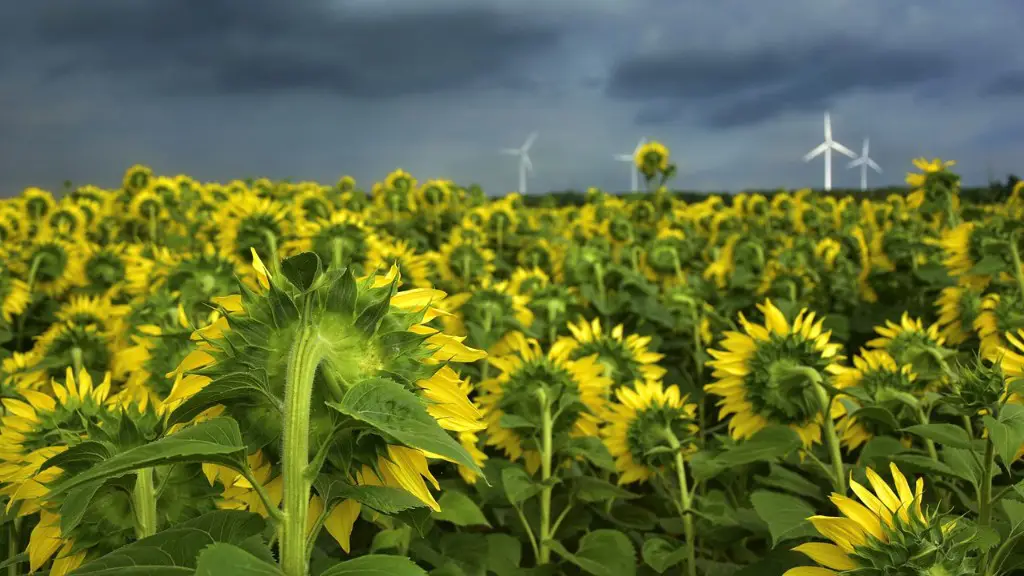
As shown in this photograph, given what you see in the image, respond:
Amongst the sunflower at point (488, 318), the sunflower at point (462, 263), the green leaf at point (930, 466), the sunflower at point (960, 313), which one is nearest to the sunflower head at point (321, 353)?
the green leaf at point (930, 466)

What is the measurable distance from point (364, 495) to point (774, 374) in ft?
4.85

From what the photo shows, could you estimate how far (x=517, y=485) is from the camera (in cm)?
203

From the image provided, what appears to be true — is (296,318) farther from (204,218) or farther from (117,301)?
(204,218)

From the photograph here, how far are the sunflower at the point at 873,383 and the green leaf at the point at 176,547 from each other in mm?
1629

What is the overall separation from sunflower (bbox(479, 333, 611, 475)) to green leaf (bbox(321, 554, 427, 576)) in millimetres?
1467

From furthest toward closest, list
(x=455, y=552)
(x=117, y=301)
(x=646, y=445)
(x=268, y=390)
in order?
(x=117, y=301)
(x=646, y=445)
(x=455, y=552)
(x=268, y=390)

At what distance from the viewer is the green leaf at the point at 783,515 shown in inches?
58.4

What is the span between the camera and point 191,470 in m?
1.16

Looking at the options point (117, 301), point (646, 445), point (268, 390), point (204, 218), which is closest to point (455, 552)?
point (646, 445)

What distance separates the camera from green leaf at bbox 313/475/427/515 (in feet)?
2.53

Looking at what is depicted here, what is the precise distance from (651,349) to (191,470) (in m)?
3.03

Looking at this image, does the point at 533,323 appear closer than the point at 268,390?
No

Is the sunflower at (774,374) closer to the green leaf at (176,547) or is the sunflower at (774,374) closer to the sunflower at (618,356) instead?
the sunflower at (618,356)

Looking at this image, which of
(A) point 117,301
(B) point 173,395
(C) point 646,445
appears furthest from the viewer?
(A) point 117,301
